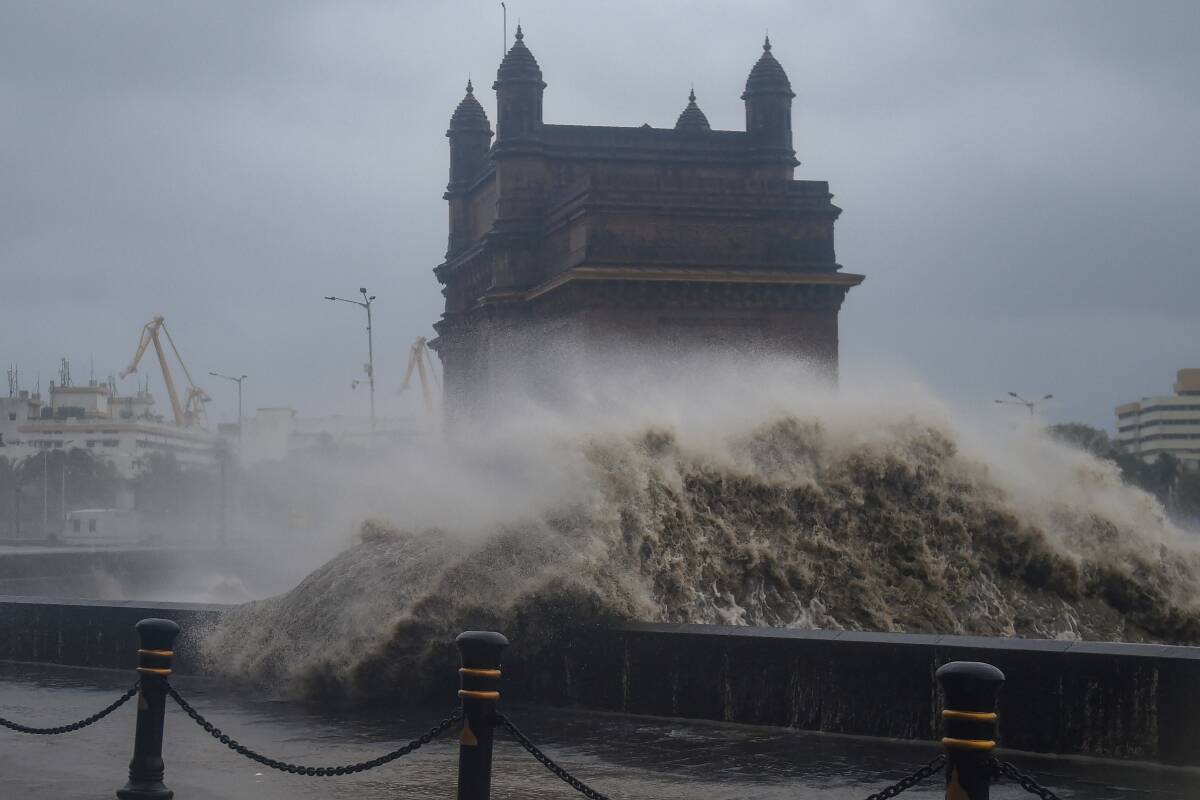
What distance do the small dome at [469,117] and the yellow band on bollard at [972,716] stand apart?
160ft

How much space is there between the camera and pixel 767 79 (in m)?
47.2

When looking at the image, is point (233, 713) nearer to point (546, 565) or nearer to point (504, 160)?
point (546, 565)

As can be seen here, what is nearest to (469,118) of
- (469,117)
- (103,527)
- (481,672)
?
(469,117)

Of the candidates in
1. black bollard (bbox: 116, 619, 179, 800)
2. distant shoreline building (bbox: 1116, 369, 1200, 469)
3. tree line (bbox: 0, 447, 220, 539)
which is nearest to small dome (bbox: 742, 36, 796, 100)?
black bollard (bbox: 116, 619, 179, 800)

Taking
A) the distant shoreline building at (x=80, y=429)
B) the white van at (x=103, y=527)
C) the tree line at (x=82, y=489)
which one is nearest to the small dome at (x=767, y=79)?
the white van at (x=103, y=527)

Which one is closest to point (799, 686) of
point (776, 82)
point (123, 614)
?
point (123, 614)

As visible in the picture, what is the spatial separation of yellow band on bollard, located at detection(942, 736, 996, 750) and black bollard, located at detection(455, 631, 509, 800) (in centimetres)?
196

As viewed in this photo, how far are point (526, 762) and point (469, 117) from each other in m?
45.9

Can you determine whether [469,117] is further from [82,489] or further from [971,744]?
[82,489]

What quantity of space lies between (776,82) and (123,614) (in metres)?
37.3

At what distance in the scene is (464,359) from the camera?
1959 inches

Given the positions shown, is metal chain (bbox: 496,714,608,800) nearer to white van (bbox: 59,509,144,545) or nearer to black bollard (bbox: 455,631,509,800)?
black bollard (bbox: 455,631,509,800)

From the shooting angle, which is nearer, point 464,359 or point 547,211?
point 547,211

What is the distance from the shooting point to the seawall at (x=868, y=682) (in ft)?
26.8
